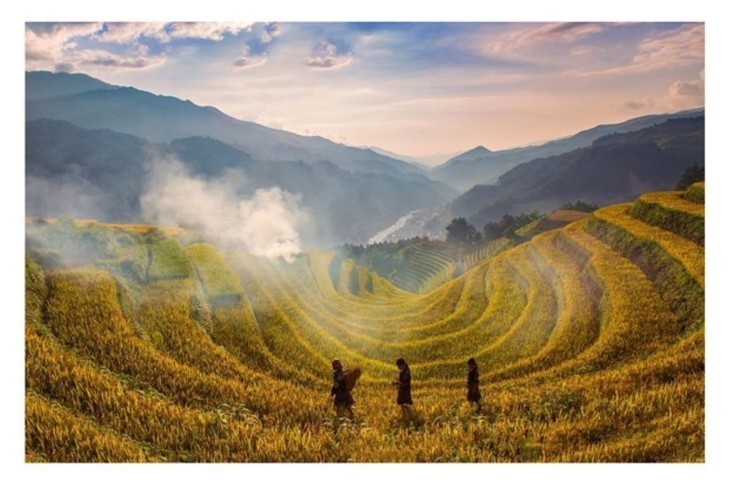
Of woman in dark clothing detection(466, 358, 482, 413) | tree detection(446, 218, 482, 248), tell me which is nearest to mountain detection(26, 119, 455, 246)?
tree detection(446, 218, 482, 248)

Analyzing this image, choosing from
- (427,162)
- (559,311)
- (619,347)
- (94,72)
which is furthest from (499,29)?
(94,72)

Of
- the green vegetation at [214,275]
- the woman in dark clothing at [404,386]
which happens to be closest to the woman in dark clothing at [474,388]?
the woman in dark clothing at [404,386]

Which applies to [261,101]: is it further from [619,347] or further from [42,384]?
[619,347]

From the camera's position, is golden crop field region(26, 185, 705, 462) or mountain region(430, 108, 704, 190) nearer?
golden crop field region(26, 185, 705, 462)

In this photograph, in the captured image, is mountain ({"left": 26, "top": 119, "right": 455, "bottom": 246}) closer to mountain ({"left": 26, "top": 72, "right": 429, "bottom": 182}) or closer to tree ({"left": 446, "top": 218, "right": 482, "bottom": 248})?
mountain ({"left": 26, "top": 72, "right": 429, "bottom": 182})

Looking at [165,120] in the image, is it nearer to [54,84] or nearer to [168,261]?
[54,84]

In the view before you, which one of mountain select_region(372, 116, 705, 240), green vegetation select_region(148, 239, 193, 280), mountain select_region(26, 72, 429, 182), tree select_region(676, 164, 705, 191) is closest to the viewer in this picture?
mountain select_region(26, 72, 429, 182)

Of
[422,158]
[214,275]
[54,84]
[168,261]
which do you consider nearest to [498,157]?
[422,158]

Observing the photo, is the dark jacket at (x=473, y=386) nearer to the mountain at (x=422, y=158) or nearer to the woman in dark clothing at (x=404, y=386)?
the woman in dark clothing at (x=404, y=386)
